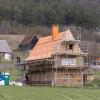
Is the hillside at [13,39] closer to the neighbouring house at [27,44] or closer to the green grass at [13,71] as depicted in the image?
the neighbouring house at [27,44]

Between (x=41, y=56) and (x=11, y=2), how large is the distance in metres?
98.4

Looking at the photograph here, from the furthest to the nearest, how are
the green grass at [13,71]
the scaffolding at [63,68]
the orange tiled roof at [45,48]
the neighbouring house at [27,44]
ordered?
1. the neighbouring house at [27,44]
2. the green grass at [13,71]
3. the orange tiled roof at [45,48]
4. the scaffolding at [63,68]

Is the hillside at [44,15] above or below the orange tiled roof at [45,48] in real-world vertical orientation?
above

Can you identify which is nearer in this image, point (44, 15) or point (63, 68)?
point (63, 68)

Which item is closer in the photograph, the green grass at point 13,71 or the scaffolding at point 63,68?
the scaffolding at point 63,68

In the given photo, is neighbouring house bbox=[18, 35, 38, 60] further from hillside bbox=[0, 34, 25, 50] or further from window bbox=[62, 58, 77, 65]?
window bbox=[62, 58, 77, 65]

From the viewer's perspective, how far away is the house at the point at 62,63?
5853cm

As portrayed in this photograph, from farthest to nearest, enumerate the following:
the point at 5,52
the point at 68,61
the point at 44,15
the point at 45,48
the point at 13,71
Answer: the point at 44,15 → the point at 5,52 → the point at 13,71 → the point at 45,48 → the point at 68,61

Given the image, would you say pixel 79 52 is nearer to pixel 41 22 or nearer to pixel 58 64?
pixel 58 64

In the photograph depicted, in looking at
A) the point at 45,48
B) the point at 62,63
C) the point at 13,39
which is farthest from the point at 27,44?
the point at 62,63

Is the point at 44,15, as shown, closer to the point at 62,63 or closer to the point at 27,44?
the point at 27,44

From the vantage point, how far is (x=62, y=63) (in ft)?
194

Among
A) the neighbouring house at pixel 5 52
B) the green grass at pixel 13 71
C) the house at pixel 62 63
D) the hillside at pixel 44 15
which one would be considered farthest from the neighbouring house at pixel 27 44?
the house at pixel 62 63

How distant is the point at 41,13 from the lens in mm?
149375
